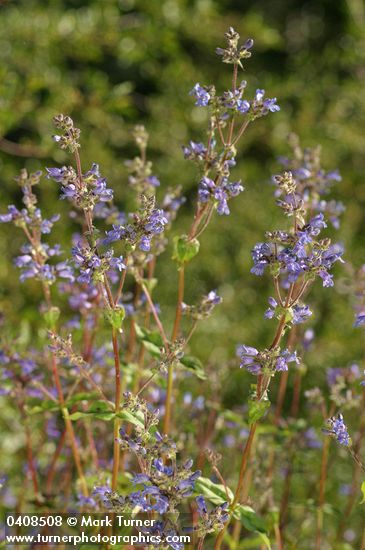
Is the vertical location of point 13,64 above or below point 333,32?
below

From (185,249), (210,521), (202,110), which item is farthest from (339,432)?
(202,110)

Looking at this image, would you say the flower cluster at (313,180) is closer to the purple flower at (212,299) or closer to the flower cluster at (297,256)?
the purple flower at (212,299)

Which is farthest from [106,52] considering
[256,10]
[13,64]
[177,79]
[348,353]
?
[348,353]

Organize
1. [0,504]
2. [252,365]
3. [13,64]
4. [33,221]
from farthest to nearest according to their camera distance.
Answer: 1. [13,64]
2. [0,504]
3. [33,221]
4. [252,365]

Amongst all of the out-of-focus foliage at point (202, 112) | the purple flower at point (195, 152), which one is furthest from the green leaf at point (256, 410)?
the out-of-focus foliage at point (202, 112)

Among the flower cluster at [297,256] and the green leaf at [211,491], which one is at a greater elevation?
the flower cluster at [297,256]

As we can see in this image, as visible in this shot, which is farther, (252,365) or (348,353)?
(348,353)

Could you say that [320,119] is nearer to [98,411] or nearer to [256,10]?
[256,10]
